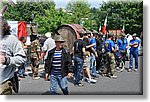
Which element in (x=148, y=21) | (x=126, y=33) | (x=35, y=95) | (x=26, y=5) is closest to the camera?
(x=148, y=21)

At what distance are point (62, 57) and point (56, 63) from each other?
0.45 feet

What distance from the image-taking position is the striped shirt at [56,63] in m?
4.58

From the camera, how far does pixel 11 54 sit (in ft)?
10.4

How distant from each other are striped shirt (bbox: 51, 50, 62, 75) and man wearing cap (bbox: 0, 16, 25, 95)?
1.21 metres

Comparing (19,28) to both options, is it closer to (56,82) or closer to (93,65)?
(93,65)

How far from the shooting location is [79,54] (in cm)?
627

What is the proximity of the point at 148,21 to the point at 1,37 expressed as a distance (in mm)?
2220

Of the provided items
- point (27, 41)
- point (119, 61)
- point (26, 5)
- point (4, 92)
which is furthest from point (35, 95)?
point (119, 61)

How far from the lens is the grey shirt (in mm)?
3096

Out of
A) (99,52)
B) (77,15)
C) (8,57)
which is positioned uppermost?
(77,15)

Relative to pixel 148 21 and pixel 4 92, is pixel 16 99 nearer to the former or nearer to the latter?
pixel 4 92

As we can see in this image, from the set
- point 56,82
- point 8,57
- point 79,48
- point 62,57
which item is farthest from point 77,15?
point 8,57

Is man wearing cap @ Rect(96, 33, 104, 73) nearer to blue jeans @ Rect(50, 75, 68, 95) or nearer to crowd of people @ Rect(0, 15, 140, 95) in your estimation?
crowd of people @ Rect(0, 15, 140, 95)

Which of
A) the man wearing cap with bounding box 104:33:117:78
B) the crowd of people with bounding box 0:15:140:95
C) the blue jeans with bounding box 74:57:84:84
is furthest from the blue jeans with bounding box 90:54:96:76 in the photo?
the blue jeans with bounding box 74:57:84:84
